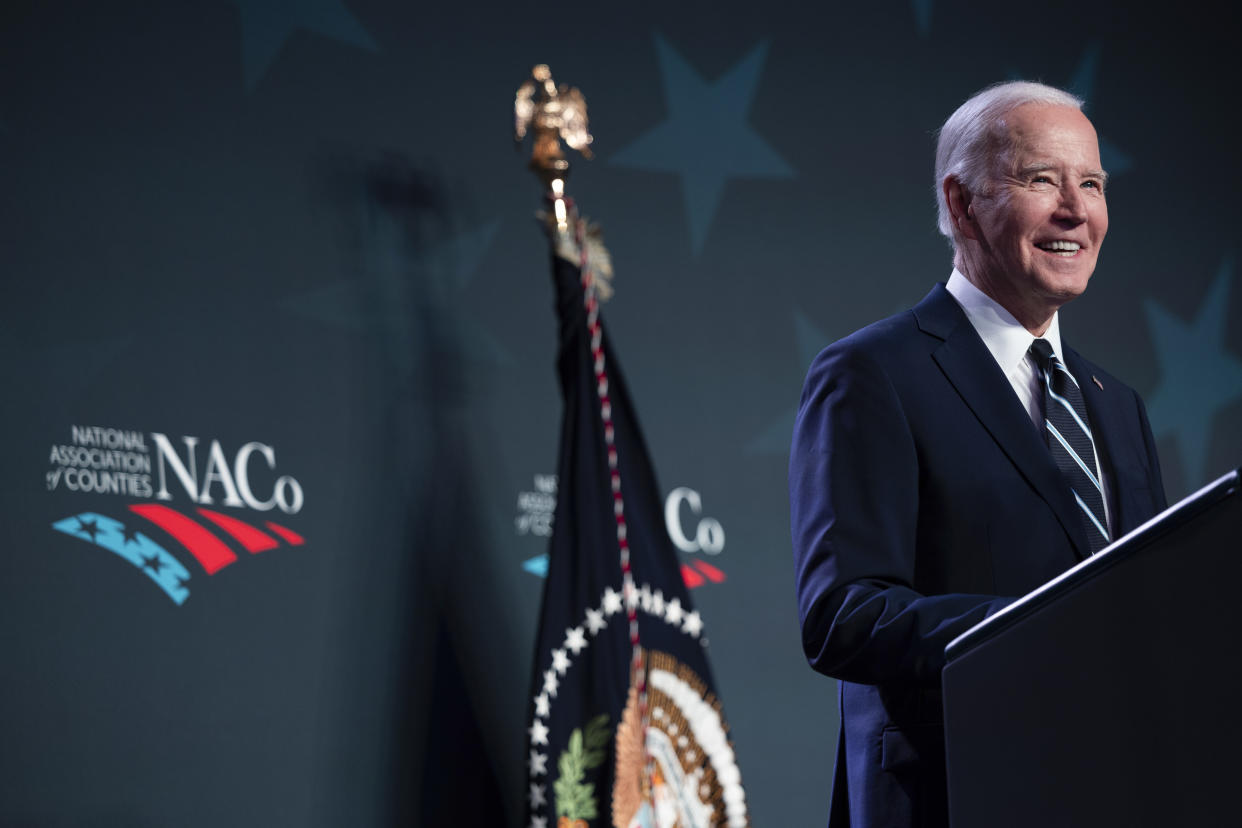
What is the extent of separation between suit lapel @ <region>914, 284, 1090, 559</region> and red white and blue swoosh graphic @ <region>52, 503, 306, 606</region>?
197 cm

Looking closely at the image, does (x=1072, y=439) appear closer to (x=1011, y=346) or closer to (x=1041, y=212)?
(x=1011, y=346)

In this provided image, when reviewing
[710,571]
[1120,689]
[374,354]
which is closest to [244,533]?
[374,354]

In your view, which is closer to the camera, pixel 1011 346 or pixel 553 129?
pixel 1011 346

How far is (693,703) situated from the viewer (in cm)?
327

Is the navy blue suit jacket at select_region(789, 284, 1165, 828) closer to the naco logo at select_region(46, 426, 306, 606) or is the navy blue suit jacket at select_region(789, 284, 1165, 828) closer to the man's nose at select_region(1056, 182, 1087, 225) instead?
the man's nose at select_region(1056, 182, 1087, 225)

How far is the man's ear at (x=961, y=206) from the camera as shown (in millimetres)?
1862

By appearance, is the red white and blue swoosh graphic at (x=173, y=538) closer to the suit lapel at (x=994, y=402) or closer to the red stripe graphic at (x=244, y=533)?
→ the red stripe graphic at (x=244, y=533)

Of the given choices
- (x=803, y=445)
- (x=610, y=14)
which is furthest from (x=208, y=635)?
(x=610, y=14)

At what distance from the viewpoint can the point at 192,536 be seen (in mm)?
3150

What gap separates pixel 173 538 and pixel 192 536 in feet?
0.15

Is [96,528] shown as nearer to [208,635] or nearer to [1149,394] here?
[208,635]

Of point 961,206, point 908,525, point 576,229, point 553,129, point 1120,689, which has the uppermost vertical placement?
point 553,129

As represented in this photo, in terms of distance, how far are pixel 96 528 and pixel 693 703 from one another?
1432 millimetres

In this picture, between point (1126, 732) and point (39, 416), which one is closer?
point (1126, 732)
